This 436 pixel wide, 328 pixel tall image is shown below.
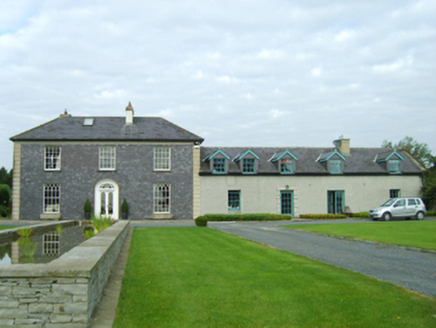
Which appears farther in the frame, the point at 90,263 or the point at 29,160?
the point at 29,160

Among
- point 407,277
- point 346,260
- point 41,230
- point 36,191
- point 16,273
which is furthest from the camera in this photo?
point 36,191

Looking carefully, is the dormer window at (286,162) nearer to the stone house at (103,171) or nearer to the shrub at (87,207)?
the stone house at (103,171)

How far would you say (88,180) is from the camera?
1283 inches

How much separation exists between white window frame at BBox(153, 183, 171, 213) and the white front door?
2.86m

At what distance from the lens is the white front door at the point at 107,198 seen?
32475 mm

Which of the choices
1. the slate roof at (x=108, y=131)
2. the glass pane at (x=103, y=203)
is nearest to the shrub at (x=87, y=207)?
the glass pane at (x=103, y=203)

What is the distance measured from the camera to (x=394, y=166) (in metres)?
36.8

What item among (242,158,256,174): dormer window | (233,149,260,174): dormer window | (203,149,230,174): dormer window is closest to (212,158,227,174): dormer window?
(203,149,230,174): dormer window

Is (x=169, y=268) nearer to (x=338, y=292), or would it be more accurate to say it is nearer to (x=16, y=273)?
(x=338, y=292)

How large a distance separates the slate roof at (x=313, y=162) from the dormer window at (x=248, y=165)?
447 millimetres

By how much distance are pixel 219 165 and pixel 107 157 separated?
28.7 ft

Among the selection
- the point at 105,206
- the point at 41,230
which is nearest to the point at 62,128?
the point at 105,206

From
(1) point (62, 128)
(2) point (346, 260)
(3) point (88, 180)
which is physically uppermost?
(1) point (62, 128)

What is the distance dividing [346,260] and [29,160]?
27449 mm
